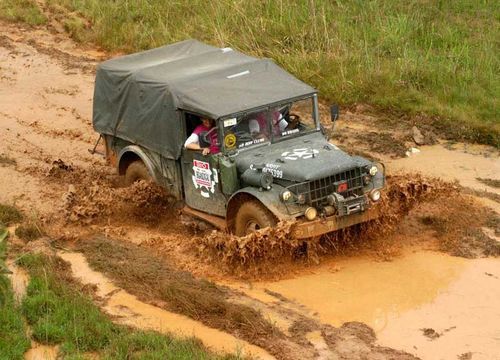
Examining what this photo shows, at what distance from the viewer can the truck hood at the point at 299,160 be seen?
981 centimetres

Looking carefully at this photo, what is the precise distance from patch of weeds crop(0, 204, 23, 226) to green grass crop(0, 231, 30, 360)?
1.84 metres

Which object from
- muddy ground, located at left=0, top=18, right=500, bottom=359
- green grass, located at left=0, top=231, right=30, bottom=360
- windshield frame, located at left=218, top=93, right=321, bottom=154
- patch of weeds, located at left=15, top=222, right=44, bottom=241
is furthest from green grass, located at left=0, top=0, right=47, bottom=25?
green grass, located at left=0, top=231, right=30, bottom=360

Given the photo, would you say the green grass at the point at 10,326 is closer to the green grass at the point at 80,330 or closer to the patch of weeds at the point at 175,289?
the green grass at the point at 80,330

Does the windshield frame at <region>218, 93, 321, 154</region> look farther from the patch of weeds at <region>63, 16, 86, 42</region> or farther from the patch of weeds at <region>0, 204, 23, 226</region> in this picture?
the patch of weeds at <region>63, 16, 86, 42</region>

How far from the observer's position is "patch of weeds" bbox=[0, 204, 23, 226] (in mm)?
11422

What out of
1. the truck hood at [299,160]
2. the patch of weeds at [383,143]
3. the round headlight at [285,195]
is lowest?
the patch of weeds at [383,143]

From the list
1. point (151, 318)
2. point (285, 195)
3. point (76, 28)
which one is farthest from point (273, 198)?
point (76, 28)

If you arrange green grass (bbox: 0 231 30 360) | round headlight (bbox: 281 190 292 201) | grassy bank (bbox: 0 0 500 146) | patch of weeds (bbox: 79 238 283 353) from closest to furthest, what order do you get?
green grass (bbox: 0 231 30 360)
patch of weeds (bbox: 79 238 283 353)
round headlight (bbox: 281 190 292 201)
grassy bank (bbox: 0 0 500 146)

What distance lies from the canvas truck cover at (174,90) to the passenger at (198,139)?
15 centimetres

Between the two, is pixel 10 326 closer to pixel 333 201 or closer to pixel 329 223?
pixel 329 223

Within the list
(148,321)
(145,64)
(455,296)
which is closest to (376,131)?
(145,64)

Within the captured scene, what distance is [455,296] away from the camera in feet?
32.1

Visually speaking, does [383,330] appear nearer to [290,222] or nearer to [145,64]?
[290,222]

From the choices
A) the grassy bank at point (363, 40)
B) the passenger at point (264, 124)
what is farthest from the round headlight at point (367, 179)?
the grassy bank at point (363, 40)
